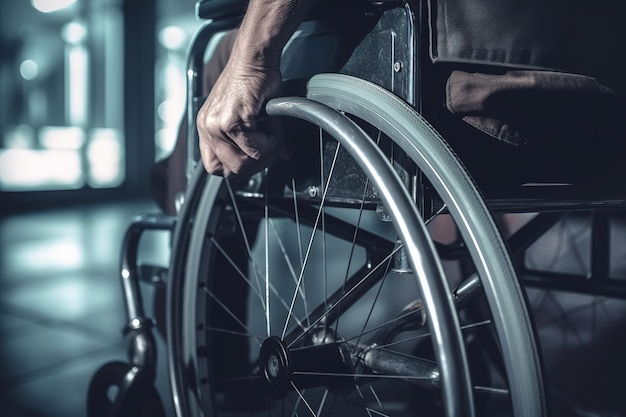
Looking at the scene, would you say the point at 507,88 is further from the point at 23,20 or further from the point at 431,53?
the point at 23,20

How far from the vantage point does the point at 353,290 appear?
0.81 metres

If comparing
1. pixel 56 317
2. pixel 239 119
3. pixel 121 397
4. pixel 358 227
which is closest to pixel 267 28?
pixel 239 119

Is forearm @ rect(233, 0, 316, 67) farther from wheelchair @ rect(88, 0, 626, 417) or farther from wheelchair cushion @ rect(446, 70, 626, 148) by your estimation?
wheelchair cushion @ rect(446, 70, 626, 148)

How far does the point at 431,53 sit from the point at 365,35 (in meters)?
0.12

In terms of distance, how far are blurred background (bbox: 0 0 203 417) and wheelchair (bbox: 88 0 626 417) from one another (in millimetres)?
1609

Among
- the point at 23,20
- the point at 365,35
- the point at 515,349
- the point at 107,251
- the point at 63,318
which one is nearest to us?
the point at 515,349

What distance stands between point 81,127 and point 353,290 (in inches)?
283

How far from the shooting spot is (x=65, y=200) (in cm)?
663

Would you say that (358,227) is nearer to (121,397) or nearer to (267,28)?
(267,28)

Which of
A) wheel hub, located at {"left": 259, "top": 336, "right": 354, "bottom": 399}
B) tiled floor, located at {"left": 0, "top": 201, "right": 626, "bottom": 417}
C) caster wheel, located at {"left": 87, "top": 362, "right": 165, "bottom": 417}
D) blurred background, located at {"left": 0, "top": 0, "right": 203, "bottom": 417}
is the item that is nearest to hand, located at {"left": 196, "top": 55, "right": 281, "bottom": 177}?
wheel hub, located at {"left": 259, "top": 336, "right": 354, "bottom": 399}

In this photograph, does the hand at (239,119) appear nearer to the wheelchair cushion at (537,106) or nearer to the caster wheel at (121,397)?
the wheelchair cushion at (537,106)

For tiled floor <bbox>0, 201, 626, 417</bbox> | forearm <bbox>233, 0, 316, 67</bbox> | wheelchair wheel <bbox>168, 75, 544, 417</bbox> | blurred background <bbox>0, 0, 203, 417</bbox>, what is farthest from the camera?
blurred background <bbox>0, 0, 203, 417</bbox>

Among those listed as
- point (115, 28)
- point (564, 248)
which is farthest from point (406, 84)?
point (115, 28)

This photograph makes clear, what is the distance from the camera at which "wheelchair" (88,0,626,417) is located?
521mm
